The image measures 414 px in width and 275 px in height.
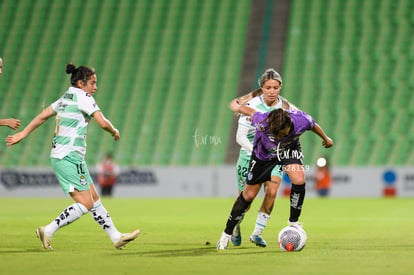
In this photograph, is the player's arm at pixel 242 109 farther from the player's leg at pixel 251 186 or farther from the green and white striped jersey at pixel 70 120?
the green and white striped jersey at pixel 70 120

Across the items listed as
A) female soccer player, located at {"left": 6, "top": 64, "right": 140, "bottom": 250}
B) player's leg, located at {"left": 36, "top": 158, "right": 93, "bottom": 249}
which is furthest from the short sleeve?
player's leg, located at {"left": 36, "top": 158, "right": 93, "bottom": 249}

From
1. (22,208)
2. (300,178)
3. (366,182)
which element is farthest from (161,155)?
(300,178)

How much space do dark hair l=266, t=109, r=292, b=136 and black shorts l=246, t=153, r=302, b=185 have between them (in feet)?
Result: 1.45

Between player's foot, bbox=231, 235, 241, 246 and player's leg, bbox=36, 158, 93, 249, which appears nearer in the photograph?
player's leg, bbox=36, 158, 93, 249

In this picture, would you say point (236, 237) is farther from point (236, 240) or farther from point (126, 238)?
point (126, 238)

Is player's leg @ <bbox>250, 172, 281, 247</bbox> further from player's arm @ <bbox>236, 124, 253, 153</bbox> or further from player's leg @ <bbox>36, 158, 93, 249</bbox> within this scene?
player's leg @ <bbox>36, 158, 93, 249</bbox>

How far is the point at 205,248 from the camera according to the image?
10.2 metres

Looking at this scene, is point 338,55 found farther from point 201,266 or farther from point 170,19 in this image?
point 201,266

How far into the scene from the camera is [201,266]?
8.23 meters

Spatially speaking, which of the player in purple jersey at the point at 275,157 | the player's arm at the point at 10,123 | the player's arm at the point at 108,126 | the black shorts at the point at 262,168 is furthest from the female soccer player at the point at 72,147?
the black shorts at the point at 262,168

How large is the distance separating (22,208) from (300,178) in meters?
12.4

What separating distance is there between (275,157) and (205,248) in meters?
1.35

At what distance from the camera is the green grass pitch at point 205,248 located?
8039 millimetres

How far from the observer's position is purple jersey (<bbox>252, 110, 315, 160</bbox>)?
9.76m
